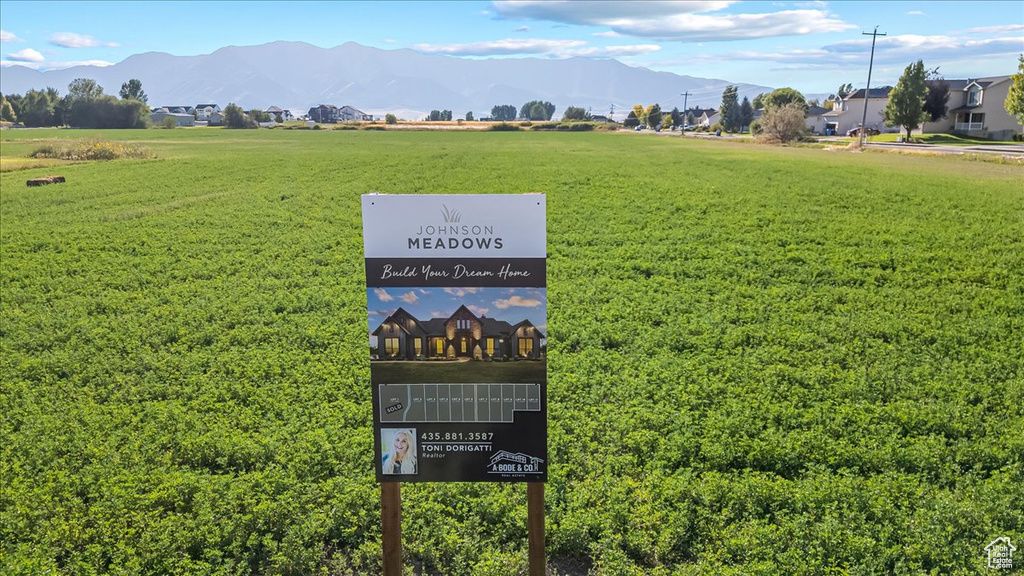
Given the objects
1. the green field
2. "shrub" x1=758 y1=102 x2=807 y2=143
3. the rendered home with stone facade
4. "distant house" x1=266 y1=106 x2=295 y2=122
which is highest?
"distant house" x1=266 y1=106 x2=295 y2=122

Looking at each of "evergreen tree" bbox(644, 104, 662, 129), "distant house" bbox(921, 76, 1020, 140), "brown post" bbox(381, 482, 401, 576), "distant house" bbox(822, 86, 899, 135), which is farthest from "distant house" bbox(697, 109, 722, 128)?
"brown post" bbox(381, 482, 401, 576)

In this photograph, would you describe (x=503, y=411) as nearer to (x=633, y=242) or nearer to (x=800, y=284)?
(x=800, y=284)

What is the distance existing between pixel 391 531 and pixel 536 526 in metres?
1.19

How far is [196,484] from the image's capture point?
821cm

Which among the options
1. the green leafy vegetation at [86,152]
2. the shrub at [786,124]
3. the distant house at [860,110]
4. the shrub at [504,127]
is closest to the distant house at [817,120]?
the distant house at [860,110]

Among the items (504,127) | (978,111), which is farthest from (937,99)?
(504,127)

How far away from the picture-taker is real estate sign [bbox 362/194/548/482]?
5.41 metres

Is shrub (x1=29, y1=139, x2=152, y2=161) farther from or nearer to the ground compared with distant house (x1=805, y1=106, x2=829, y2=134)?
nearer to the ground

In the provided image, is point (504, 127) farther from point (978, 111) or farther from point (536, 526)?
point (536, 526)

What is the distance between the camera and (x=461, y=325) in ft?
17.9

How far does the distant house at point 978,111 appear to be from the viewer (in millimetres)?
67994

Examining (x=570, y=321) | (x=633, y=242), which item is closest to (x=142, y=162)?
(x=633, y=242)

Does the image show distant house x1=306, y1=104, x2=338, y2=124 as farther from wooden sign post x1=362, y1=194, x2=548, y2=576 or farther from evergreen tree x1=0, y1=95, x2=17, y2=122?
wooden sign post x1=362, y1=194, x2=548, y2=576

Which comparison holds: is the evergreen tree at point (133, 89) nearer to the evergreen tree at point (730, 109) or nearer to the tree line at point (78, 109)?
the tree line at point (78, 109)
